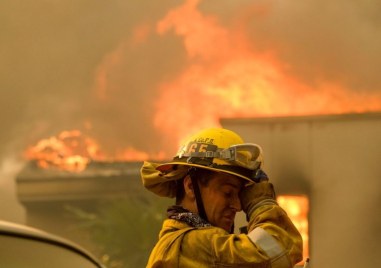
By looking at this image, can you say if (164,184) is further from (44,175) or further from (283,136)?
(44,175)

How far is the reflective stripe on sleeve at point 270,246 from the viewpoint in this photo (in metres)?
2.66

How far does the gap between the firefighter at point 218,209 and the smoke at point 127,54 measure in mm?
26493

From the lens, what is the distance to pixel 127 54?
133ft

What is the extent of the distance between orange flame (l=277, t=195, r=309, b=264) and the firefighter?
17.7 metres

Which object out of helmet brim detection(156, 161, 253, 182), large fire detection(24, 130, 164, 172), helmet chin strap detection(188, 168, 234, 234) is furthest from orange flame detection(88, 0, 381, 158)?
helmet chin strap detection(188, 168, 234, 234)

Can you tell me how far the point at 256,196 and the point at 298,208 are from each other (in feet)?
60.5

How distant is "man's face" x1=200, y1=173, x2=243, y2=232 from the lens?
9.59 ft

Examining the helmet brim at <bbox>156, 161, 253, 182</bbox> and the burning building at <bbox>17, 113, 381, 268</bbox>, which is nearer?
the helmet brim at <bbox>156, 161, 253, 182</bbox>

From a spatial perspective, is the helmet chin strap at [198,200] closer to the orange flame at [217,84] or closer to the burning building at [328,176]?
the burning building at [328,176]

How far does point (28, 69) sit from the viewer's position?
150ft

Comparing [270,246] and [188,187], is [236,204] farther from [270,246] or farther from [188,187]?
[270,246]

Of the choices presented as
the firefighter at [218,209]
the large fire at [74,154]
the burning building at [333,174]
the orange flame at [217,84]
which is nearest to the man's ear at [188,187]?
the firefighter at [218,209]

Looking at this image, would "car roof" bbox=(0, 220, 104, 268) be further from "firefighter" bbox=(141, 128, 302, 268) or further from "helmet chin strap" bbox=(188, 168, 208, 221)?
"helmet chin strap" bbox=(188, 168, 208, 221)

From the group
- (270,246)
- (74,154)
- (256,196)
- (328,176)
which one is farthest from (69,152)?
(270,246)
